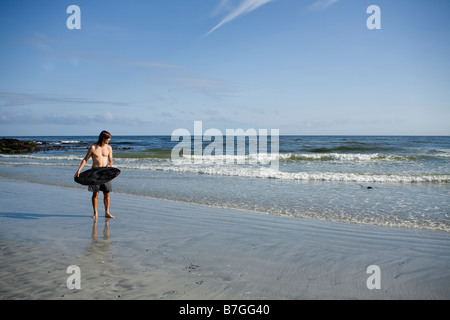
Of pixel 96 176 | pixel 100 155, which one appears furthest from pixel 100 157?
pixel 96 176

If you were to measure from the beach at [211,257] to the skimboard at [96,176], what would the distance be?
2.75 feet

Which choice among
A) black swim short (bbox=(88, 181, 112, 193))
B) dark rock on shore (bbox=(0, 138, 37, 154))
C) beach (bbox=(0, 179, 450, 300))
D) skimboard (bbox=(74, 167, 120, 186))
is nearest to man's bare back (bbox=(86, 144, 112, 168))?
skimboard (bbox=(74, 167, 120, 186))

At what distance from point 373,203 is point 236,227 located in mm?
4627

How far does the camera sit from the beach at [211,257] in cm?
335

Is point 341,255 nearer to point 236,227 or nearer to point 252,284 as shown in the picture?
point 252,284

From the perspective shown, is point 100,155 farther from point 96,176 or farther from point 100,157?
point 96,176

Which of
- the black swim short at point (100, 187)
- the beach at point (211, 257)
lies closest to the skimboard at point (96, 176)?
the black swim short at point (100, 187)

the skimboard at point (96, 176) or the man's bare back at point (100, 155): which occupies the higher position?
the man's bare back at point (100, 155)

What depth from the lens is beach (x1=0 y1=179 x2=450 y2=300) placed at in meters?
3.35

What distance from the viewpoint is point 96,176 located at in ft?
21.7

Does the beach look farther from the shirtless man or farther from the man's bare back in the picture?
the man's bare back

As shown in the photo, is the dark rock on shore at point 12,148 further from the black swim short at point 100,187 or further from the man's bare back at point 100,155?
the black swim short at point 100,187

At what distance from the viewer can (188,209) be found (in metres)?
7.62
